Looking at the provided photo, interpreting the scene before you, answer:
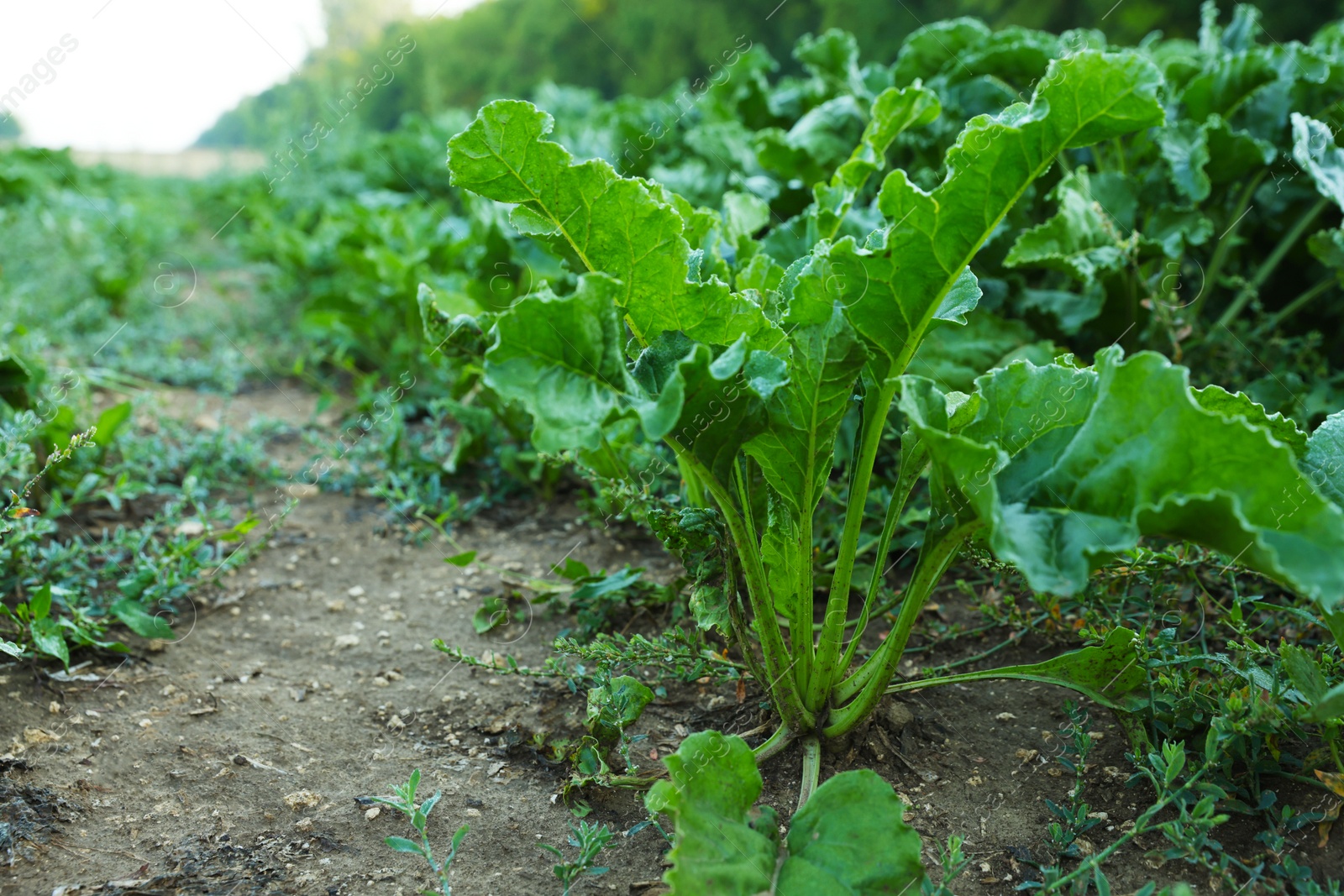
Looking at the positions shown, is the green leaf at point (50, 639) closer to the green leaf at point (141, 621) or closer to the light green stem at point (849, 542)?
the green leaf at point (141, 621)

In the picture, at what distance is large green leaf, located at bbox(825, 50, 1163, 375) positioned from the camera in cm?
132

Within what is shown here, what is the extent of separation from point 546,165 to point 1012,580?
1.39 metres

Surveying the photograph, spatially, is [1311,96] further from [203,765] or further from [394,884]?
[203,765]

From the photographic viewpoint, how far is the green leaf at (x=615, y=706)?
60.1 inches

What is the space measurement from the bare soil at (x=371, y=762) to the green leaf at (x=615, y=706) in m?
0.11

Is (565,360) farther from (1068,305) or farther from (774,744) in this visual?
(1068,305)

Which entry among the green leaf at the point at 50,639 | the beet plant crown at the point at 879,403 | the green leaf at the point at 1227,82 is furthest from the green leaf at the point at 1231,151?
the green leaf at the point at 50,639

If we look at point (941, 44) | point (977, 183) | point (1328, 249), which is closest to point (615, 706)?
point (977, 183)

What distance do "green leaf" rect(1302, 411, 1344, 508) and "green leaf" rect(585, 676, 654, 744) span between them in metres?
1.08

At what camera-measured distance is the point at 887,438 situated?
2.35 metres

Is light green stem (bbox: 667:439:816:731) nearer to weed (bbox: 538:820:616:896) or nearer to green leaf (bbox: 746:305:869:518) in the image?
green leaf (bbox: 746:305:869:518)

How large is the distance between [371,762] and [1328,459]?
5.40 feet

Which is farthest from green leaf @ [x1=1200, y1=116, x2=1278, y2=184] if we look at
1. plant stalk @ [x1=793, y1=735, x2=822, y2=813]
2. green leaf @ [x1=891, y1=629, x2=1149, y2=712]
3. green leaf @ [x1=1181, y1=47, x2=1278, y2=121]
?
plant stalk @ [x1=793, y1=735, x2=822, y2=813]

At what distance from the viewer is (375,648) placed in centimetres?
206
